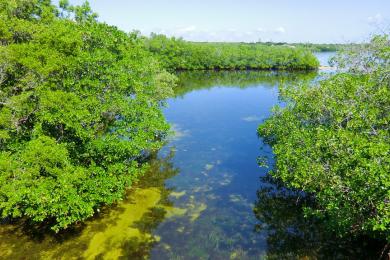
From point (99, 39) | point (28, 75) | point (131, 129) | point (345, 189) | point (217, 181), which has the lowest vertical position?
point (217, 181)

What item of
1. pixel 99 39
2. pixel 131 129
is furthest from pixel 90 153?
pixel 99 39

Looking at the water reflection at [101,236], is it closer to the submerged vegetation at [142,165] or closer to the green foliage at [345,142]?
the submerged vegetation at [142,165]

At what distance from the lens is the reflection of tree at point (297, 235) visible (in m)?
22.7

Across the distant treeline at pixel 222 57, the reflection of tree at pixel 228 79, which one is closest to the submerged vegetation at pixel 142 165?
the reflection of tree at pixel 228 79

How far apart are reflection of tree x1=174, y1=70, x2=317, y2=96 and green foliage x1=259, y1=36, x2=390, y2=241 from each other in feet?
197

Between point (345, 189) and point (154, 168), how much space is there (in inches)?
Answer: 890

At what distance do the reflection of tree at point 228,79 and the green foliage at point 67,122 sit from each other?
194 feet

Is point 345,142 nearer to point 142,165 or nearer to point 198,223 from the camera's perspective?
point 198,223

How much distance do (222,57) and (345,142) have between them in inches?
4814

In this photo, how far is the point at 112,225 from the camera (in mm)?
26094

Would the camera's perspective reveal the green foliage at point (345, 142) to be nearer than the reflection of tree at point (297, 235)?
Yes

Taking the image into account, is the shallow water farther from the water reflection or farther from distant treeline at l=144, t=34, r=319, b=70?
distant treeline at l=144, t=34, r=319, b=70

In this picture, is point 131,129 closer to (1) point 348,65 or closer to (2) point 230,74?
(1) point 348,65

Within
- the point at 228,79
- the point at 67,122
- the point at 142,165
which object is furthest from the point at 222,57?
the point at 67,122
